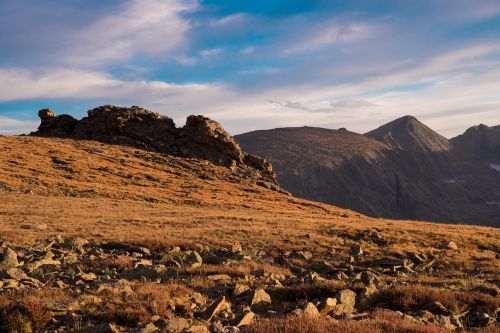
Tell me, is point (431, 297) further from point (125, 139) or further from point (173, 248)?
point (125, 139)

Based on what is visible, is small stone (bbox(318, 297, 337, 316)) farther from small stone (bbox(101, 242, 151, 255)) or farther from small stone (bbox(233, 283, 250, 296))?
small stone (bbox(101, 242, 151, 255))

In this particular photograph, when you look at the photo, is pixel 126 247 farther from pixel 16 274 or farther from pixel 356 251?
pixel 356 251

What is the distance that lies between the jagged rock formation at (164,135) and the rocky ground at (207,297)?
6225 centimetres

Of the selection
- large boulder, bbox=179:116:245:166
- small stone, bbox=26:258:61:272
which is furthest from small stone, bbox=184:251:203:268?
large boulder, bbox=179:116:245:166

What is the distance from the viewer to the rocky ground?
28.6ft

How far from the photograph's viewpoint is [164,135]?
88.6 meters

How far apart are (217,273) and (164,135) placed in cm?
A: 7580

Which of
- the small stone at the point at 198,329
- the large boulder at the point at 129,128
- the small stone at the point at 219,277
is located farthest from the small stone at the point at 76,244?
the large boulder at the point at 129,128

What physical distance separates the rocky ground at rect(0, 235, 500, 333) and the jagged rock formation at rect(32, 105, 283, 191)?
62245mm

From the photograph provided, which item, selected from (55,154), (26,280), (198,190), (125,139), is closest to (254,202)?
(198,190)

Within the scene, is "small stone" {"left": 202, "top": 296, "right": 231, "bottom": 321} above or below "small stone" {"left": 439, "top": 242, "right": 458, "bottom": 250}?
above

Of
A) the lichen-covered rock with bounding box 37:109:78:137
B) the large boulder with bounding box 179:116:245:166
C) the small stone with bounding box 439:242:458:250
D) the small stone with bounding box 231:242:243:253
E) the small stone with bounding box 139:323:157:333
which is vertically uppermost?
the lichen-covered rock with bounding box 37:109:78:137

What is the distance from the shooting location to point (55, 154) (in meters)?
66.8

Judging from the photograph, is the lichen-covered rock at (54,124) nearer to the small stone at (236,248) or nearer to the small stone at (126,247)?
the small stone at (126,247)
